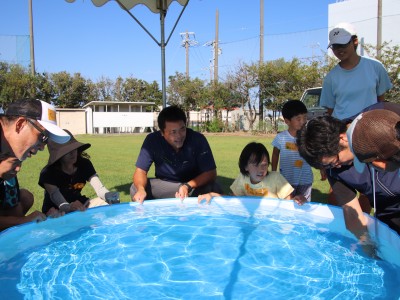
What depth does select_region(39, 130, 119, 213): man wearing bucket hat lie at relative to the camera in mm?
3295

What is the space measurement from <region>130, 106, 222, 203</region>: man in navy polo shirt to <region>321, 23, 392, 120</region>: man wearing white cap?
145cm

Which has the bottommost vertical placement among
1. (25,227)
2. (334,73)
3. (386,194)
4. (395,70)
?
(25,227)

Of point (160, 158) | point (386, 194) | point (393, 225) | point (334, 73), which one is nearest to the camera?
point (386, 194)

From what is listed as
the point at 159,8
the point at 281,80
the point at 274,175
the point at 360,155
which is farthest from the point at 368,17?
the point at 360,155

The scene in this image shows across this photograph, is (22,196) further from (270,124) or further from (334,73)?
(270,124)

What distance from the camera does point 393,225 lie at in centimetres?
270

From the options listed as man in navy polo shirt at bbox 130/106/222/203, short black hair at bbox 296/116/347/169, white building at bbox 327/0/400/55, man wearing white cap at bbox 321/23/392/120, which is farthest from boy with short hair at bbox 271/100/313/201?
white building at bbox 327/0/400/55

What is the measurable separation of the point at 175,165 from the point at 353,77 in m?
1.99

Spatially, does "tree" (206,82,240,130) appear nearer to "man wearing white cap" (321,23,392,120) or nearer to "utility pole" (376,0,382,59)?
"utility pole" (376,0,382,59)

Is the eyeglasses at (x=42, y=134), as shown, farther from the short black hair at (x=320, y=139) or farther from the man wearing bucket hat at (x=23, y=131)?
the short black hair at (x=320, y=139)

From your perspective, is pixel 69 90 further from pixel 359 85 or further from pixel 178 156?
pixel 359 85

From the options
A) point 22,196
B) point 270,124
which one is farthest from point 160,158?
point 270,124

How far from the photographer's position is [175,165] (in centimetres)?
395

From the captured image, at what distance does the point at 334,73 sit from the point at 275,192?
4.34 ft
